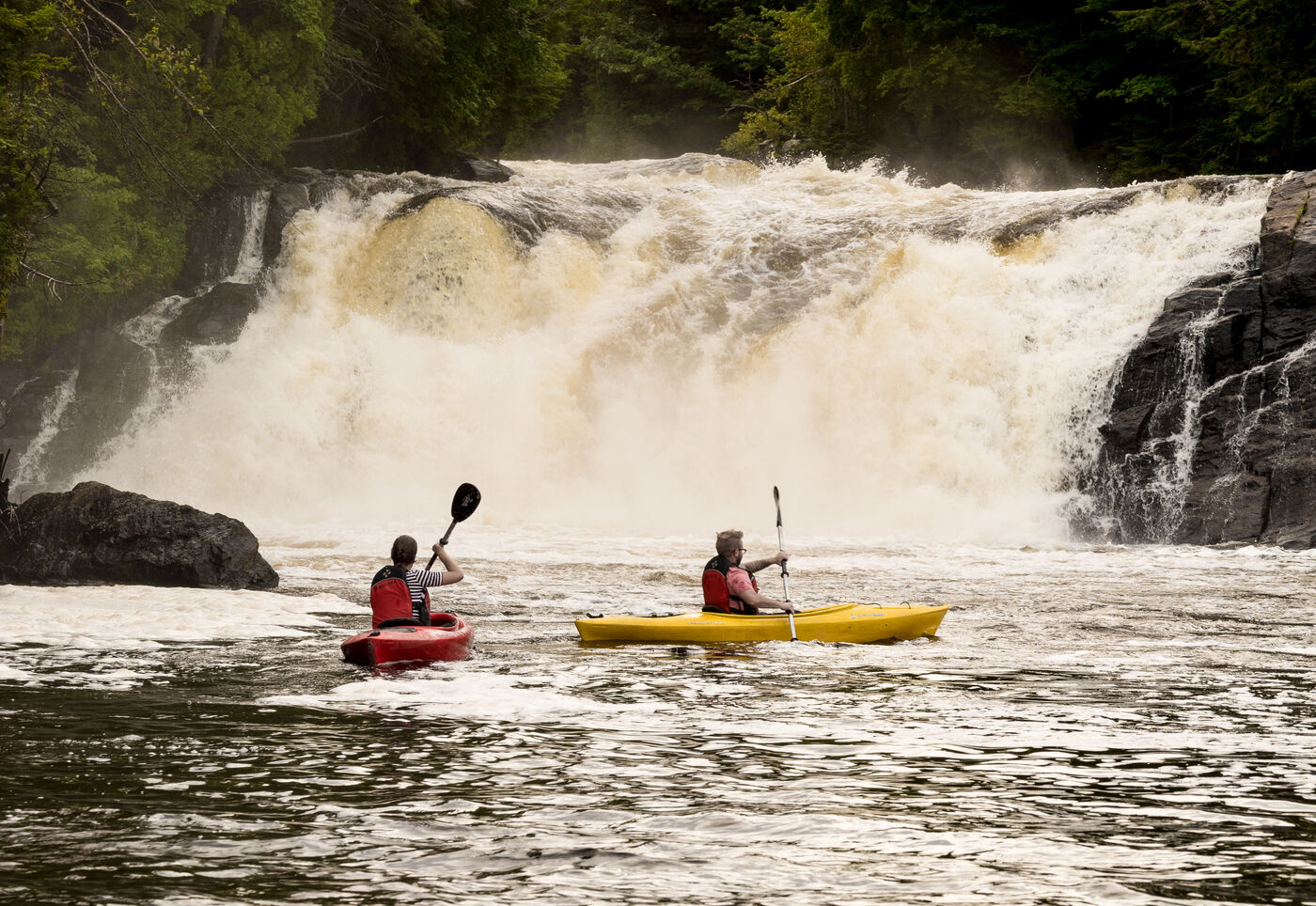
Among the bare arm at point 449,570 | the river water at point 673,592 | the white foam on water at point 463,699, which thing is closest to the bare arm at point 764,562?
the river water at point 673,592

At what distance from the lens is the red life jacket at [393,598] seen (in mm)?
8719

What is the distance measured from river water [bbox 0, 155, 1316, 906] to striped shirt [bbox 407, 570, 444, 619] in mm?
583

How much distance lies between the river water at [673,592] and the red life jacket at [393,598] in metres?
0.42

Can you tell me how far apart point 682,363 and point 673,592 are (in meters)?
9.82

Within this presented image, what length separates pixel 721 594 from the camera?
991 centimetres

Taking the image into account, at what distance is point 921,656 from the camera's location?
29.5 ft

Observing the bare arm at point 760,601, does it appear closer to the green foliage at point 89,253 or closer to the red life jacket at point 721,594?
the red life jacket at point 721,594

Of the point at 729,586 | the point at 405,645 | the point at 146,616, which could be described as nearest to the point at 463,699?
the point at 405,645

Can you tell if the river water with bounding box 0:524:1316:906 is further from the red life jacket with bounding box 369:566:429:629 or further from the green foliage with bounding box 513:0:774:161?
the green foliage with bounding box 513:0:774:161

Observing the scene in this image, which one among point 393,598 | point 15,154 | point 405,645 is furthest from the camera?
point 15,154

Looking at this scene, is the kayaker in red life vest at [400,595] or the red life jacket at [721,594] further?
the red life jacket at [721,594]

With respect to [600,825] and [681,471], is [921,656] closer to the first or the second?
[600,825]

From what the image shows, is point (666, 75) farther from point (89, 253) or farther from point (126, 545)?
point (126, 545)

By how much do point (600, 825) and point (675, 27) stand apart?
147ft
